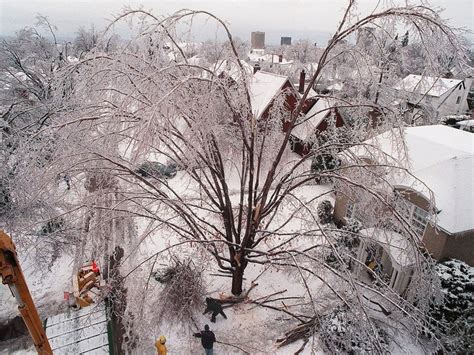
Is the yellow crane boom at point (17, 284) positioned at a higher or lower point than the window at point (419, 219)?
higher

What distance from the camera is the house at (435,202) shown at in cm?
884

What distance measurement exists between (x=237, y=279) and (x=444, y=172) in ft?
25.3

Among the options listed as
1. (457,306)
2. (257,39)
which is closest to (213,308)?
(457,306)

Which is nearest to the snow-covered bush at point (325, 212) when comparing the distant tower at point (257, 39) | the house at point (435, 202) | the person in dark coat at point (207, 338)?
the house at point (435, 202)

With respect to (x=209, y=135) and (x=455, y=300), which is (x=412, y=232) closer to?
(x=455, y=300)

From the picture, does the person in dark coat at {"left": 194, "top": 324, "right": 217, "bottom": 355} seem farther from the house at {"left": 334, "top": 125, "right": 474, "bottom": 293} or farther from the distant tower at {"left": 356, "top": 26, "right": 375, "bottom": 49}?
the distant tower at {"left": 356, "top": 26, "right": 375, "bottom": 49}

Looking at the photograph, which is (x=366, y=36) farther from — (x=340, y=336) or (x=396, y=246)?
(x=340, y=336)

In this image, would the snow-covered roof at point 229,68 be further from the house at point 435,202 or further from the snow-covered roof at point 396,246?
the snow-covered roof at point 396,246

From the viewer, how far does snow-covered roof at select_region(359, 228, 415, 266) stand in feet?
22.9

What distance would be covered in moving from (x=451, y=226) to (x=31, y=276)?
14040 millimetres

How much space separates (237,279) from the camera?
10.0m

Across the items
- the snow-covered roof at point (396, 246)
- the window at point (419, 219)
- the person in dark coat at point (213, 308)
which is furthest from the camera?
the window at point (419, 219)

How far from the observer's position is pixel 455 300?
8.23 metres

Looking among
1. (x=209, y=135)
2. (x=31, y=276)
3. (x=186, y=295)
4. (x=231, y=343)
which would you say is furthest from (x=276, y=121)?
(x=31, y=276)
